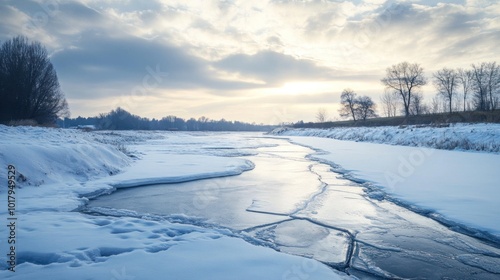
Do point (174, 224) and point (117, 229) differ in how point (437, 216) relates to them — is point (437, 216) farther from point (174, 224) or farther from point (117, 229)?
point (117, 229)

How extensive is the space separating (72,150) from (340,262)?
365 inches

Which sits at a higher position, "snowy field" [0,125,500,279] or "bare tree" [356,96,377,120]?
"bare tree" [356,96,377,120]

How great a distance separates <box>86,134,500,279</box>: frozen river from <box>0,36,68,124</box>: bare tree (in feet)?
81.9

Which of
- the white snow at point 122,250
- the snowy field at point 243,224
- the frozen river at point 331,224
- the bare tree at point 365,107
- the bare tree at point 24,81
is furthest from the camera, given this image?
the bare tree at point 365,107

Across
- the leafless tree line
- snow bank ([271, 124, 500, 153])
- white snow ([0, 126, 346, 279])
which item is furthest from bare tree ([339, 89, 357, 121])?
white snow ([0, 126, 346, 279])

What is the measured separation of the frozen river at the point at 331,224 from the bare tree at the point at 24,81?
24971 mm

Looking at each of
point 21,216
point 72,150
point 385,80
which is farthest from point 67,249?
point 385,80

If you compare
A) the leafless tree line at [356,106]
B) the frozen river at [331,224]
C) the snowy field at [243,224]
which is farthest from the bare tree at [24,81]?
the leafless tree line at [356,106]

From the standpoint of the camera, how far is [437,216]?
495 centimetres

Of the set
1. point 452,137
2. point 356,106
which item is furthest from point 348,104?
point 452,137

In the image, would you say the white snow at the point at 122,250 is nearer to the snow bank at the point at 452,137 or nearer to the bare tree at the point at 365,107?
the snow bank at the point at 452,137

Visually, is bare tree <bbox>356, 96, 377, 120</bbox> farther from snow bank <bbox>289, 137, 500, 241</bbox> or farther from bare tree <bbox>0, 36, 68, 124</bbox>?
bare tree <bbox>0, 36, 68, 124</bbox>

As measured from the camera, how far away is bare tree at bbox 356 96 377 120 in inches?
2635

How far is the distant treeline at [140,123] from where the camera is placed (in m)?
99.7
